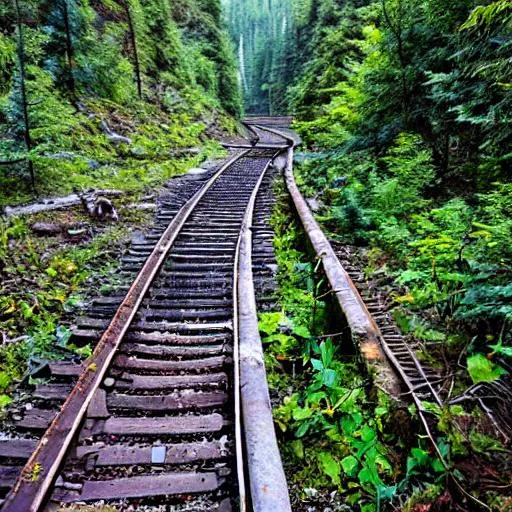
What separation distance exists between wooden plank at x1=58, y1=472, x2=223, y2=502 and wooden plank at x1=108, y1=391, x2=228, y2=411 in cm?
64

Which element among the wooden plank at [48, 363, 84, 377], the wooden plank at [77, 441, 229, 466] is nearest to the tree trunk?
the wooden plank at [48, 363, 84, 377]

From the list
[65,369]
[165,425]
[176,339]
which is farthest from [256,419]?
[65,369]

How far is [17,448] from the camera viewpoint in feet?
9.17

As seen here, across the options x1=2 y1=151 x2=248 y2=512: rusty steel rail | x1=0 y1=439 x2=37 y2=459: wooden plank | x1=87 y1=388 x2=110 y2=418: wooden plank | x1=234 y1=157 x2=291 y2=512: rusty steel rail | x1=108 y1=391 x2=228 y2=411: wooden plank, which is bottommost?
x1=0 y1=439 x2=37 y2=459: wooden plank

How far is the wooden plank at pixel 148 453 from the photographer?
2.71 meters

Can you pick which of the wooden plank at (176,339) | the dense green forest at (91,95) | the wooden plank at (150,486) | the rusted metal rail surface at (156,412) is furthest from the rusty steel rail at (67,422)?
the dense green forest at (91,95)

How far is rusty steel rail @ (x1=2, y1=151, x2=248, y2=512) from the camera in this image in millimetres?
2295

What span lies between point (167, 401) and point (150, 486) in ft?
2.52

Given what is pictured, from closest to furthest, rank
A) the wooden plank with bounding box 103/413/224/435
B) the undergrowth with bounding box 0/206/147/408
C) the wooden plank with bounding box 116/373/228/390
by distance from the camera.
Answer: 1. the wooden plank with bounding box 103/413/224/435
2. the wooden plank with bounding box 116/373/228/390
3. the undergrowth with bounding box 0/206/147/408

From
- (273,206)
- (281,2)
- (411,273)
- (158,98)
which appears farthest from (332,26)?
(281,2)

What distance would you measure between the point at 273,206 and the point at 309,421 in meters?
6.28

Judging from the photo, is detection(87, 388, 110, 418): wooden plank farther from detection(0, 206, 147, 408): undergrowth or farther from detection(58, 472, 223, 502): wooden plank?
detection(0, 206, 147, 408): undergrowth

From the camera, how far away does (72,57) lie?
1348cm

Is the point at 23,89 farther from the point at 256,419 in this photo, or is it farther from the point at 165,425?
the point at 256,419
